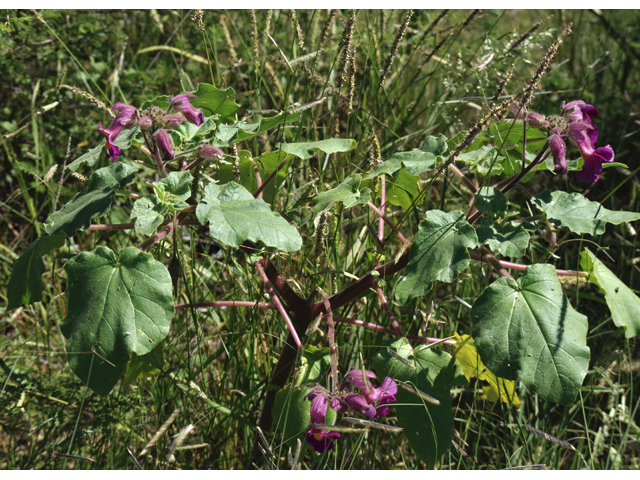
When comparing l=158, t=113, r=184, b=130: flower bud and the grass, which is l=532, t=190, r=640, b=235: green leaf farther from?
l=158, t=113, r=184, b=130: flower bud

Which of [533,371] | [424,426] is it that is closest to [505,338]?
[533,371]

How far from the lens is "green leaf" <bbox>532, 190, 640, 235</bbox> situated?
54.5 inches

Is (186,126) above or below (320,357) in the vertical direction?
above

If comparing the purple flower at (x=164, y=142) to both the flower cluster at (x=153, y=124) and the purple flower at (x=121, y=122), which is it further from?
the purple flower at (x=121, y=122)

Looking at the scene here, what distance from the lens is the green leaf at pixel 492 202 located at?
139cm

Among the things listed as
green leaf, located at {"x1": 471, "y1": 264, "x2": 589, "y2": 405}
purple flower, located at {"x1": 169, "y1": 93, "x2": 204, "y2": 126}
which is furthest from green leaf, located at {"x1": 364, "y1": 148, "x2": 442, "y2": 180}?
purple flower, located at {"x1": 169, "y1": 93, "x2": 204, "y2": 126}

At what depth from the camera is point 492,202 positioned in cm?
140

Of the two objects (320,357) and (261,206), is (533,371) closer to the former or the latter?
(320,357)

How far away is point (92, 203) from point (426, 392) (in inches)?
36.8

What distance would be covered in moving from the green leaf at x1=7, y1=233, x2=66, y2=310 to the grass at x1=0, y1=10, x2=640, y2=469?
0.19 feet

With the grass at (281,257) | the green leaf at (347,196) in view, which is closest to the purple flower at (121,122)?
the grass at (281,257)

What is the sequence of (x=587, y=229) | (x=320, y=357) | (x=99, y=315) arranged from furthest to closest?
(x=320, y=357), (x=587, y=229), (x=99, y=315)

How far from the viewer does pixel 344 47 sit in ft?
5.08

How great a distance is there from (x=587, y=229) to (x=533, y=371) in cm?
38
